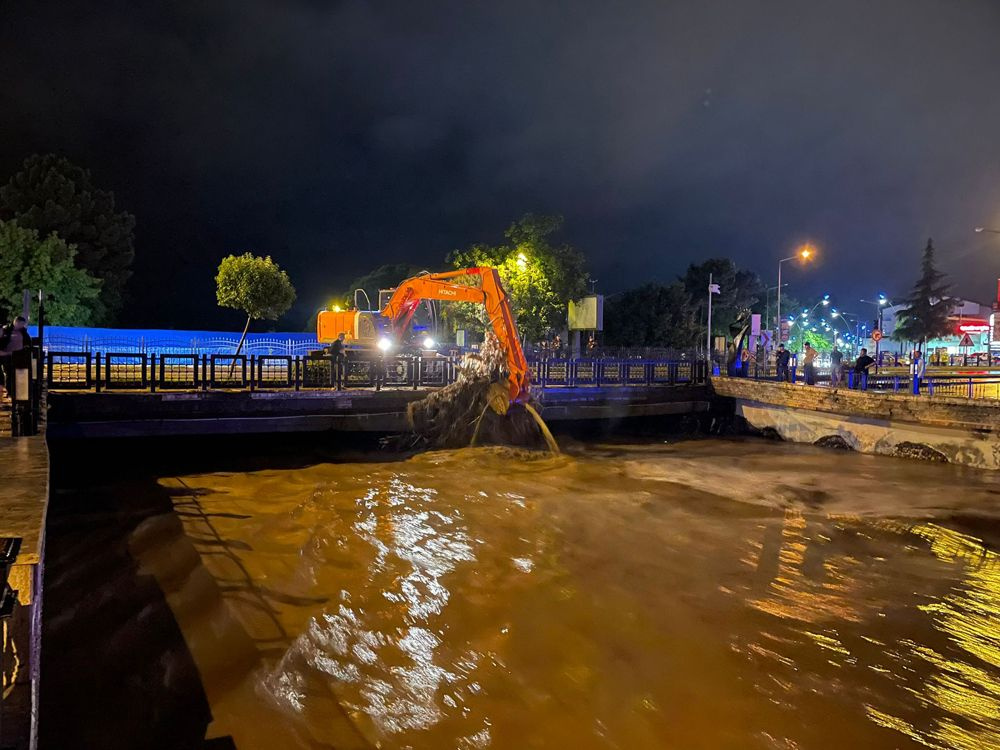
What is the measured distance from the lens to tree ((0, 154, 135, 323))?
117 ft

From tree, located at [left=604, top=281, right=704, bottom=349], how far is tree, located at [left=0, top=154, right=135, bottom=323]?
35633mm

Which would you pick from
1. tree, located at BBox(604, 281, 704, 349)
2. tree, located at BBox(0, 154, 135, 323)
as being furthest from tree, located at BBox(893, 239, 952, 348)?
tree, located at BBox(0, 154, 135, 323)

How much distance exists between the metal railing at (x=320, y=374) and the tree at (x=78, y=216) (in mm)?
20740

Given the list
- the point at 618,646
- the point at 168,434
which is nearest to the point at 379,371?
the point at 168,434

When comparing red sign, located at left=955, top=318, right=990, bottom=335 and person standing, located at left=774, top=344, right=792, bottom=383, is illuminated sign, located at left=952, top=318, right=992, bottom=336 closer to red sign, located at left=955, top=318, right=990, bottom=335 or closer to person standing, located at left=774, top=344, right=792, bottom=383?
red sign, located at left=955, top=318, right=990, bottom=335

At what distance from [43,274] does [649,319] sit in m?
40.2

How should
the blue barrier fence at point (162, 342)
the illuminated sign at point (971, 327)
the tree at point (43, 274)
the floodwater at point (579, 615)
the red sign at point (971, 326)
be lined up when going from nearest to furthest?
the floodwater at point (579, 615) < the tree at point (43, 274) < the blue barrier fence at point (162, 342) < the illuminated sign at point (971, 327) < the red sign at point (971, 326)

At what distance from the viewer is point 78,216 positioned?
3788 centimetres

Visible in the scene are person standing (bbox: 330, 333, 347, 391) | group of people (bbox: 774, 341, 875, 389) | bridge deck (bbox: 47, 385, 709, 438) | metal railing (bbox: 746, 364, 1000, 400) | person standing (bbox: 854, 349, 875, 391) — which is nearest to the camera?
bridge deck (bbox: 47, 385, 709, 438)

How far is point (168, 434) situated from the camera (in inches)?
597

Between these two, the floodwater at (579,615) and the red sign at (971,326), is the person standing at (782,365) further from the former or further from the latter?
the red sign at (971,326)

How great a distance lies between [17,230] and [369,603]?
29.7 m

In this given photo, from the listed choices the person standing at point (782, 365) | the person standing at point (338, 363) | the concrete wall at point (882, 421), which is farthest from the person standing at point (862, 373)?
the person standing at point (338, 363)

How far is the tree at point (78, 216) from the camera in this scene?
117 feet
